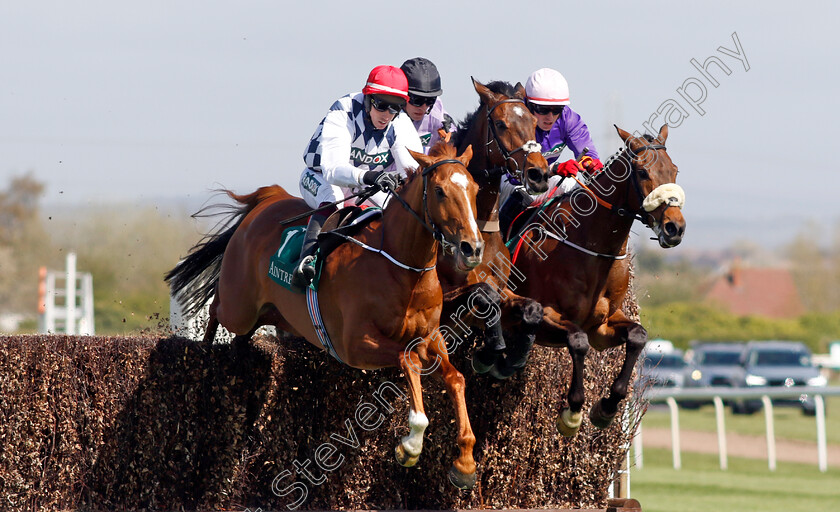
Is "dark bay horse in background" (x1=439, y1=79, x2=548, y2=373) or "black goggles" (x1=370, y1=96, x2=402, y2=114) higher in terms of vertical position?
"black goggles" (x1=370, y1=96, x2=402, y2=114)

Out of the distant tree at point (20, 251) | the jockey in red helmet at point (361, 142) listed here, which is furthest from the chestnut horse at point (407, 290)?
the distant tree at point (20, 251)

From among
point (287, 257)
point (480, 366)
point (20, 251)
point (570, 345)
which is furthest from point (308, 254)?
point (20, 251)

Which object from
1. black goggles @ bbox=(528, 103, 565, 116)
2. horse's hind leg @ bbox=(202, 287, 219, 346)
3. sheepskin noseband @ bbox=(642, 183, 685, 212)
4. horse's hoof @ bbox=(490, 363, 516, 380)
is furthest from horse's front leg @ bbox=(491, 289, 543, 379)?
horse's hind leg @ bbox=(202, 287, 219, 346)

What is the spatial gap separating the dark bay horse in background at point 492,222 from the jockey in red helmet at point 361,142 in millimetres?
371

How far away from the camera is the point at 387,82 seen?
5508mm

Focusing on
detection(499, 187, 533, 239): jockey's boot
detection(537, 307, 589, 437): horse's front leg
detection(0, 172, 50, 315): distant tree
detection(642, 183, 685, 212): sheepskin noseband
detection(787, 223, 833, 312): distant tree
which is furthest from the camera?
detection(787, 223, 833, 312): distant tree

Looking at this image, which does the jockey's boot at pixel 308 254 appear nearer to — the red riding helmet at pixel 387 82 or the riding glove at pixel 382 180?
the riding glove at pixel 382 180

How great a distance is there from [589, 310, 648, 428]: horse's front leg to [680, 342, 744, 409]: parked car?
17.0 metres

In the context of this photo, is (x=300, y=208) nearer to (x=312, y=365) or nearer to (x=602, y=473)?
(x=312, y=365)

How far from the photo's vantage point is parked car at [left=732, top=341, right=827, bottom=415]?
2091 cm

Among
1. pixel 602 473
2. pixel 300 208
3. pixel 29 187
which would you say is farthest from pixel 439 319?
pixel 29 187

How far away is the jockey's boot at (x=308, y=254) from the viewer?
5523mm

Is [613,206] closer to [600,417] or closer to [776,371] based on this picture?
[600,417]

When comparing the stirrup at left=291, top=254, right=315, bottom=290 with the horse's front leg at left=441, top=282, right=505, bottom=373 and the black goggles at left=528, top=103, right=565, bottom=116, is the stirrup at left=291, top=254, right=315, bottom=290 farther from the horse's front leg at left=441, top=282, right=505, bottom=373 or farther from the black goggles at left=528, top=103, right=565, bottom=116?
the black goggles at left=528, top=103, right=565, bottom=116
